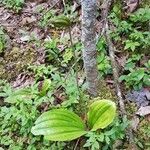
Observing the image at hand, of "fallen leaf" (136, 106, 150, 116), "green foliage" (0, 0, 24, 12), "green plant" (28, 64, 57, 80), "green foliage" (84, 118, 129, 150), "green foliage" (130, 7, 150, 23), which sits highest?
"green foliage" (130, 7, 150, 23)

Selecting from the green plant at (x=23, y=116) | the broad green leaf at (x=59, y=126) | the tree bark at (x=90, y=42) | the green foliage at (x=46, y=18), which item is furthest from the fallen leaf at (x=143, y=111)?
the green foliage at (x=46, y=18)

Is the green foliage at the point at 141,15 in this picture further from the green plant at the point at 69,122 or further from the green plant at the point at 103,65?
the green plant at the point at 69,122

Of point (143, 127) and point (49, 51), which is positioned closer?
point (143, 127)

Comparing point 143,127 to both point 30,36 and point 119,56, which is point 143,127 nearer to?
point 119,56

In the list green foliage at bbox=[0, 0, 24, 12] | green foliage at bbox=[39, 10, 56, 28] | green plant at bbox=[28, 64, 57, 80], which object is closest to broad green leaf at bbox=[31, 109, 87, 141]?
green plant at bbox=[28, 64, 57, 80]

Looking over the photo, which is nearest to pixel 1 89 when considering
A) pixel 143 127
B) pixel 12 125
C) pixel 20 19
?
pixel 12 125

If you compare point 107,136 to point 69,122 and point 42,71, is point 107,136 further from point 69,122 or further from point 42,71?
point 42,71

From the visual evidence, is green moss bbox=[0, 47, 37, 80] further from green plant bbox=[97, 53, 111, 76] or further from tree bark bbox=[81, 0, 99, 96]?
tree bark bbox=[81, 0, 99, 96]
